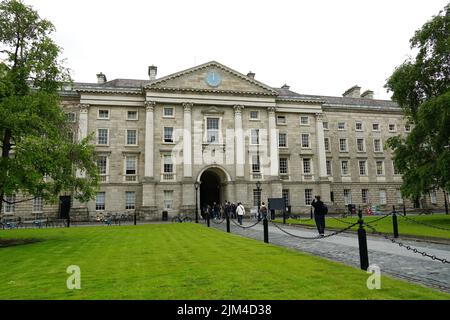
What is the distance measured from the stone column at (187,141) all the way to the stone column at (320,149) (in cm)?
1728

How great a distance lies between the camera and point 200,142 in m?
40.3

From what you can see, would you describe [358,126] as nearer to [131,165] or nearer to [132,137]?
[132,137]

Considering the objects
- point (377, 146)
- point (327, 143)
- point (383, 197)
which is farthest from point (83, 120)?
point (383, 197)

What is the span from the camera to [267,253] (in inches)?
418

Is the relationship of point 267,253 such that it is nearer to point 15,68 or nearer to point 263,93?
point 15,68

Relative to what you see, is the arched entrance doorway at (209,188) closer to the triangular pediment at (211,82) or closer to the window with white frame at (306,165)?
the triangular pediment at (211,82)

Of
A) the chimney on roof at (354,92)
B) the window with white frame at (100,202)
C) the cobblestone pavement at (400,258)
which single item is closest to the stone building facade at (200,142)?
the window with white frame at (100,202)

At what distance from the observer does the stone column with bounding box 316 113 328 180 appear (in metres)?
44.3

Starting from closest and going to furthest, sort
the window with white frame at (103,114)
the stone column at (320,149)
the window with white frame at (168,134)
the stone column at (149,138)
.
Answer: the stone column at (149,138) → the window with white frame at (103,114) → the window with white frame at (168,134) → the stone column at (320,149)

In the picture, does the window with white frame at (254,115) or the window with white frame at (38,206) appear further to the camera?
the window with white frame at (254,115)

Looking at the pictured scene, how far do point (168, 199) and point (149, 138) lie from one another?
24.1 feet

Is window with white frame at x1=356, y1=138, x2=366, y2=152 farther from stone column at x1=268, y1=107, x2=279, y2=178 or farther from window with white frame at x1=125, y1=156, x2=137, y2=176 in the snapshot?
window with white frame at x1=125, y1=156, x2=137, y2=176

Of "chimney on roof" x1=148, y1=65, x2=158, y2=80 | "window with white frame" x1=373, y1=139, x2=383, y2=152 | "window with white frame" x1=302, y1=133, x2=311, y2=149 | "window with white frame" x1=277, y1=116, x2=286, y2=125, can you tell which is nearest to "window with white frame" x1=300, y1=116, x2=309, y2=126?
"window with white frame" x1=302, y1=133, x2=311, y2=149

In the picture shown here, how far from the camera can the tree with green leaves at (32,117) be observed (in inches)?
577
